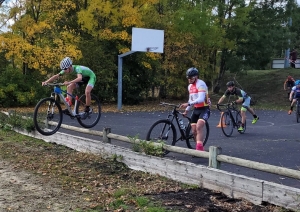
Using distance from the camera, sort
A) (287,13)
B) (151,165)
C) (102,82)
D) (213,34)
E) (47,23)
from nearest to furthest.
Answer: (151,165) → (47,23) → (102,82) → (213,34) → (287,13)

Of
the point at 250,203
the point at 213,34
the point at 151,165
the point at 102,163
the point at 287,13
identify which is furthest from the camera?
the point at 287,13

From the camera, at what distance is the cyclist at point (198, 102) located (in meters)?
8.14

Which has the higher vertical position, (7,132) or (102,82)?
(102,82)

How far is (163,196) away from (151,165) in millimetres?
1489

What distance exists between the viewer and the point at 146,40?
22.6m

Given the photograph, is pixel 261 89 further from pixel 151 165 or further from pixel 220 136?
pixel 151 165

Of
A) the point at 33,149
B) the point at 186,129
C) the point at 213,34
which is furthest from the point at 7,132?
the point at 213,34

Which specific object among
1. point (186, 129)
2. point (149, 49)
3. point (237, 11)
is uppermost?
point (237, 11)

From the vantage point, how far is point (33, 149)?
32.8 feet

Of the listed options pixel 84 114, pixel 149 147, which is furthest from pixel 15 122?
pixel 149 147

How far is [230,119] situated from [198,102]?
4.91 m

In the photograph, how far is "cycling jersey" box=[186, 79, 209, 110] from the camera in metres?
8.09

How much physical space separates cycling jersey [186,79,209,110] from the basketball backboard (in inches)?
557

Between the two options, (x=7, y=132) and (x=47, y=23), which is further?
(x=47, y=23)
